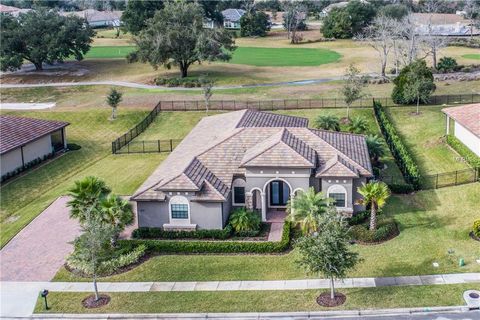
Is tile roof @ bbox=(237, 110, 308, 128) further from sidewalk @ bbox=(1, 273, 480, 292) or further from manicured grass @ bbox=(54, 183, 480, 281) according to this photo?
sidewalk @ bbox=(1, 273, 480, 292)

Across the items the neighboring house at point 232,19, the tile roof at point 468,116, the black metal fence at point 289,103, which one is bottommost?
the black metal fence at point 289,103

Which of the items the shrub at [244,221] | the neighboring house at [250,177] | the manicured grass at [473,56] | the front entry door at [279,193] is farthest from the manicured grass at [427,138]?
the manicured grass at [473,56]

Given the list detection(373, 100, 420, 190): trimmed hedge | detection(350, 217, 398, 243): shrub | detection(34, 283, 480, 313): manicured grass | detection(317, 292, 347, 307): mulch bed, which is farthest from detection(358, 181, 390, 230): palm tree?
detection(373, 100, 420, 190): trimmed hedge

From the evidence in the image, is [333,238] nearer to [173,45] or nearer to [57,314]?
[57,314]

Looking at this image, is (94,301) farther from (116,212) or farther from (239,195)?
(239,195)

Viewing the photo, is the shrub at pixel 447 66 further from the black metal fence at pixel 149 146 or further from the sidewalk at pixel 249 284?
the sidewalk at pixel 249 284
